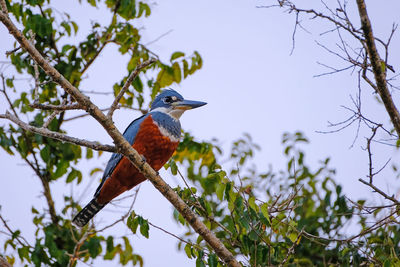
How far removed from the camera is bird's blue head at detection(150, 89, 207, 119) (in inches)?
179

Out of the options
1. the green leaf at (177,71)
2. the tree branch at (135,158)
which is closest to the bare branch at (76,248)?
the tree branch at (135,158)

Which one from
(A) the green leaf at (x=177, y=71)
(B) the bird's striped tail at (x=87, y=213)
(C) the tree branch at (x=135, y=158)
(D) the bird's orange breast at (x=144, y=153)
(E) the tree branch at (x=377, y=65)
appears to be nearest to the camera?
(E) the tree branch at (x=377, y=65)

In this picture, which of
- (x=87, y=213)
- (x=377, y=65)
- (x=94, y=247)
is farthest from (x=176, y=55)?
(x=377, y=65)

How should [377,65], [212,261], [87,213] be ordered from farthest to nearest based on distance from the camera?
1. [87,213]
2. [212,261]
3. [377,65]

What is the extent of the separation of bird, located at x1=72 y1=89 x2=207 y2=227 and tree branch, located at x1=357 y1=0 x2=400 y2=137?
1.95 metres

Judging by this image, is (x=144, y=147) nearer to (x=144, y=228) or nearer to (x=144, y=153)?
(x=144, y=153)

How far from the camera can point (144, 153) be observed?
4.14 meters

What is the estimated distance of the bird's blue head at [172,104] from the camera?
454 cm

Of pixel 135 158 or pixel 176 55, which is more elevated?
pixel 176 55


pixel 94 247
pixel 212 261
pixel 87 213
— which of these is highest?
pixel 87 213

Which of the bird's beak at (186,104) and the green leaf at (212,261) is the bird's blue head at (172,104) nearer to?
the bird's beak at (186,104)

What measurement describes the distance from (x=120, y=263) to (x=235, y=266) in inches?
69.2

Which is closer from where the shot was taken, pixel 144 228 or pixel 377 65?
pixel 377 65

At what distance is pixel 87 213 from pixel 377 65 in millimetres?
3010
